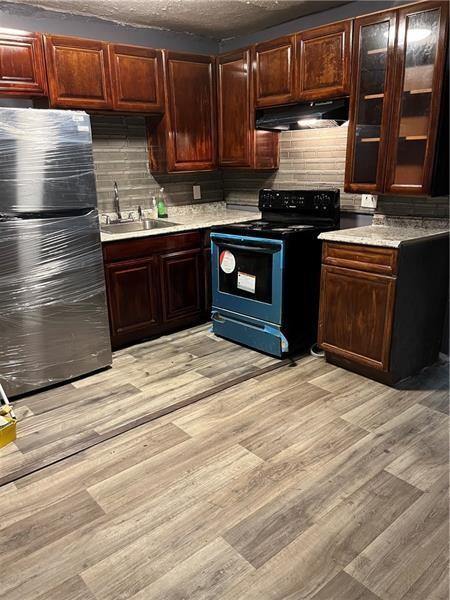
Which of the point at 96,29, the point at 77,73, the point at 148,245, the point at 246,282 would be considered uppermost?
the point at 96,29

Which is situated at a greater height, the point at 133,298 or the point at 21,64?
the point at 21,64

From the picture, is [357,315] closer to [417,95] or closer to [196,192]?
[417,95]

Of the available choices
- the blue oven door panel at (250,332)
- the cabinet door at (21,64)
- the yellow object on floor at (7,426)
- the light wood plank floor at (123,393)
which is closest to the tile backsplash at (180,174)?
the cabinet door at (21,64)

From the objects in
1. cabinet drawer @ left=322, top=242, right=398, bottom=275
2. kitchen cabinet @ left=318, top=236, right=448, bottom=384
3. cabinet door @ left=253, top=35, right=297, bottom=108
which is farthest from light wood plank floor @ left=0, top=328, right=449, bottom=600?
cabinet door @ left=253, top=35, right=297, bottom=108

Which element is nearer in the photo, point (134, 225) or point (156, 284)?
point (156, 284)

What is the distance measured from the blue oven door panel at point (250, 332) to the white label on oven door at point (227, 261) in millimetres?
332

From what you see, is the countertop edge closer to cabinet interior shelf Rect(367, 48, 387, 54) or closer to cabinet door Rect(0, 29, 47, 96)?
cabinet door Rect(0, 29, 47, 96)

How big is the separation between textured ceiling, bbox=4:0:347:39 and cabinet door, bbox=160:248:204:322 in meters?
1.72

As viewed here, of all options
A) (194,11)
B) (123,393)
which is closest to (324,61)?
(194,11)

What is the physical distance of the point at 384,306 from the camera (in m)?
2.78

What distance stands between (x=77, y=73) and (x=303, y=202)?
184 cm

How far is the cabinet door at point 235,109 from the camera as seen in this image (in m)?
3.79

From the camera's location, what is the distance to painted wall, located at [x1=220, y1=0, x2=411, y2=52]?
10.4ft

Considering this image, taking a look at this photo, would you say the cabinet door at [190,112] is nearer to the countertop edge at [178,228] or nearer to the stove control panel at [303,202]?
the countertop edge at [178,228]
